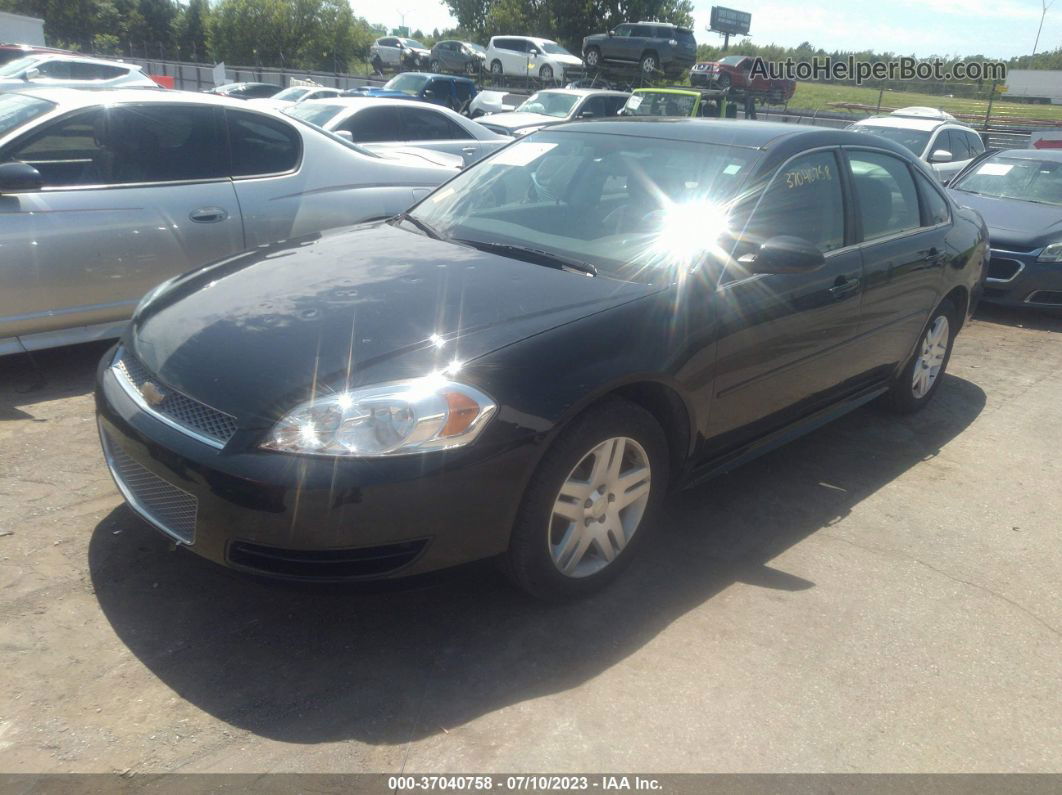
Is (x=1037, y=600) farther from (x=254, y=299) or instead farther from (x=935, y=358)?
(x=254, y=299)

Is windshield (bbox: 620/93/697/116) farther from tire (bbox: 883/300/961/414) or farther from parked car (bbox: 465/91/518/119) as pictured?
tire (bbox: 883/300/961/414)

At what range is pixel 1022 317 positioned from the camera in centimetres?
850

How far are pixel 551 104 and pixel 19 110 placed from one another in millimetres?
14259

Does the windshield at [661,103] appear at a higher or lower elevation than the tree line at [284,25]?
lower

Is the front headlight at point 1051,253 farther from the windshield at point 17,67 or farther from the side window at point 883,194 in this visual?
the windshield at point 17,67

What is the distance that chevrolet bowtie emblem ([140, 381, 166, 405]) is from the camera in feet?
9.17

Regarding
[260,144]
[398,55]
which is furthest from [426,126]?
[398,55]

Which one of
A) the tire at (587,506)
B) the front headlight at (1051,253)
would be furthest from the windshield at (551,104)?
the tire at (587,506)

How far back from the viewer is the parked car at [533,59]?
2958 centimetres

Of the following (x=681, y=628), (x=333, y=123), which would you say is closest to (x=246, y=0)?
(x=333, y=123)

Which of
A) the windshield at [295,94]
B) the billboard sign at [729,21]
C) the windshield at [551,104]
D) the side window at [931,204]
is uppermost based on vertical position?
the billboard sign at [729,21]

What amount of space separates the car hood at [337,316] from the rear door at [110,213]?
1556 millimetres

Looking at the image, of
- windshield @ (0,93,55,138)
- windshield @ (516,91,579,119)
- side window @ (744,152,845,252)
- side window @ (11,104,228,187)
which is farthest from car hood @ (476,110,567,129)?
side window @ (744,152,845,252)

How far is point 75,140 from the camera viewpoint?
15.9 feet
